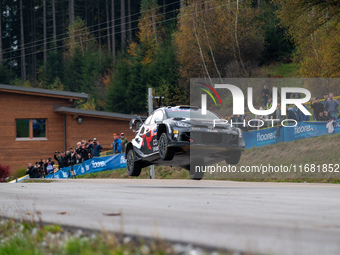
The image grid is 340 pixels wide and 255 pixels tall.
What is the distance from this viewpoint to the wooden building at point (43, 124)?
4262 centimetres

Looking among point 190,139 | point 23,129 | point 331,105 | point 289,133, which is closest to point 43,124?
point 23,129

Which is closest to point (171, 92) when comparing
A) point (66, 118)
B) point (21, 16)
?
point (66, 118)

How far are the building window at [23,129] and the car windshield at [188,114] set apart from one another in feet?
95.4

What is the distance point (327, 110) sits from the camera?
23344 millimetres

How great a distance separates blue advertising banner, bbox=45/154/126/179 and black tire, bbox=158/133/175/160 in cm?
1477

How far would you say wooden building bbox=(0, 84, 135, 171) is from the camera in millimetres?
42625

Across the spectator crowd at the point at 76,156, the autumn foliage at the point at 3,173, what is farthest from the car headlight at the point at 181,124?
the autumn foliage at the point at 3,173

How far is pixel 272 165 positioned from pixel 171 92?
30.1 meters

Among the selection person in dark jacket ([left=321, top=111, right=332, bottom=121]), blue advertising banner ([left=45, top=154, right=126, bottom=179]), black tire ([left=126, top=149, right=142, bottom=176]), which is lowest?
blue advertising banner ([left=45, top=154, right=126, bottom=179])

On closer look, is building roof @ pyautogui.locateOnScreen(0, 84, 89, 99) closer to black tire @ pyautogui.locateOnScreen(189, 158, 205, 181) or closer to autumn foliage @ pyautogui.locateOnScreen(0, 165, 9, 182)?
autumn foliage @ pyautogui.locateOnScreen(0, 165, 9, 182)

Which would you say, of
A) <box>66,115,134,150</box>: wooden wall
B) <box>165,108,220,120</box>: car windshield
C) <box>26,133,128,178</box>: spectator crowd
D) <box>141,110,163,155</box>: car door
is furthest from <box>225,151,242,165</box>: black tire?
<box>66,115,134,150</box>: wooden wall

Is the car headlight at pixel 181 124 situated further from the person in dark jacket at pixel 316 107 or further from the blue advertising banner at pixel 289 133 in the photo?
the blue advertising banner at pixel 289 133

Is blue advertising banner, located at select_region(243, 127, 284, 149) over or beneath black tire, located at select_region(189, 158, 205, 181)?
over

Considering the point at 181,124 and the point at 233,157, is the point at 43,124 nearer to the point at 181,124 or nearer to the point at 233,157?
the point at 181,124
